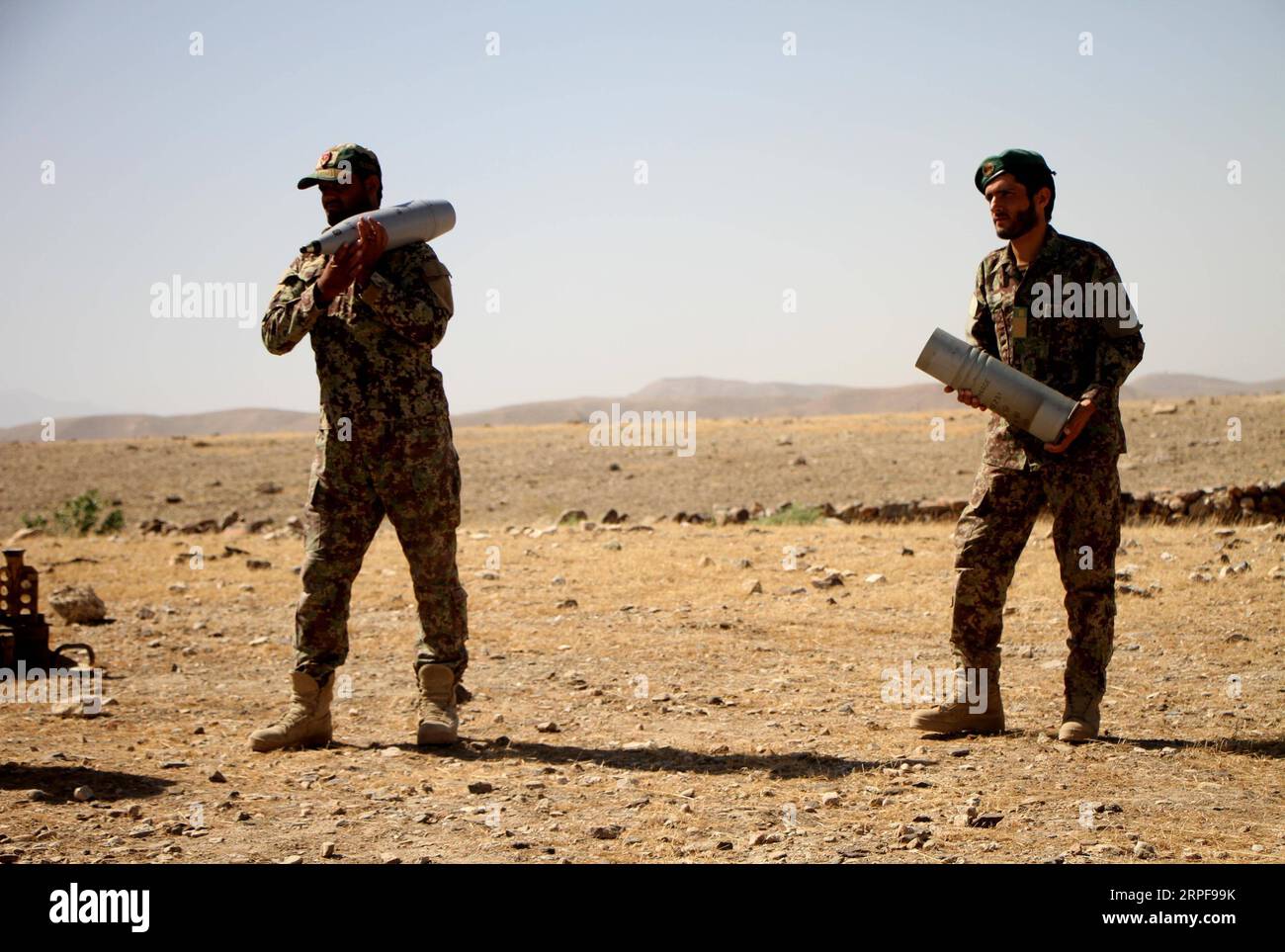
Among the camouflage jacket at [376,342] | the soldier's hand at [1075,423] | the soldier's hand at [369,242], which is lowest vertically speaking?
the soldier's hand at [1075,423]

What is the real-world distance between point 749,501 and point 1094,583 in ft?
45.0

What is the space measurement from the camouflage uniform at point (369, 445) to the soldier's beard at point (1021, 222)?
7.85 feet

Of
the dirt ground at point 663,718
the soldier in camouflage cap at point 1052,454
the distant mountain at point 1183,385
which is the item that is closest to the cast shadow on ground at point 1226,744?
the dirt ground at point 663,718

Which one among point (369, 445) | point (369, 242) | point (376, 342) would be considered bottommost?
point (369, 445)

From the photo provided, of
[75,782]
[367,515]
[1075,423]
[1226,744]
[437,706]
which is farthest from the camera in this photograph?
[437,706]

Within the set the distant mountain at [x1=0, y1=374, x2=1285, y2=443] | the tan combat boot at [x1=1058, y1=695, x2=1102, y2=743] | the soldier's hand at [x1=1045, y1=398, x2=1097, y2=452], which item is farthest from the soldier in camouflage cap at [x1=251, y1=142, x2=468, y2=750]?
the distant mountain at [x1=0, y1=374, x2=1285, y2=443]

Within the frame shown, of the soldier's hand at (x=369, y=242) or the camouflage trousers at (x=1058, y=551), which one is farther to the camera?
the camouflage trousers at (x=1058, y=551)

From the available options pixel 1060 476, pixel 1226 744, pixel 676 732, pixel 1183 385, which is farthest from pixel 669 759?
pixel 1183 385

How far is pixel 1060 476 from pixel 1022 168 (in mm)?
1300

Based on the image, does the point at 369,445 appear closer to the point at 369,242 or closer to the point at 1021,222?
the point at 369,242

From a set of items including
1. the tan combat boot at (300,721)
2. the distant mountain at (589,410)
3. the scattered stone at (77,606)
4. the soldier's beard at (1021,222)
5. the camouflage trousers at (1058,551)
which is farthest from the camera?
the distant mountain at (589,410)

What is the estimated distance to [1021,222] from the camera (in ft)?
18.4

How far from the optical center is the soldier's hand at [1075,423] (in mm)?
5344

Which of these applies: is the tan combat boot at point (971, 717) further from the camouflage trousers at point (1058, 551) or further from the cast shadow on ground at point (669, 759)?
the cast shadow on ground at point (669, 759)
